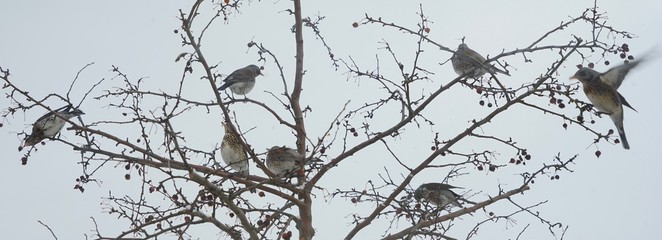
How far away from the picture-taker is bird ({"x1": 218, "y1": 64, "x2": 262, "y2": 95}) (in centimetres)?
919

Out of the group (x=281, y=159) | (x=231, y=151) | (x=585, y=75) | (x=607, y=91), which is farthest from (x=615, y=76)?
(x=231, y=151)

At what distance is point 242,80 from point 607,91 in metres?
4.35

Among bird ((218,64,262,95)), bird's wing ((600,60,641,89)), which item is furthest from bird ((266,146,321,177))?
bird's wing ((600,60,641,89))

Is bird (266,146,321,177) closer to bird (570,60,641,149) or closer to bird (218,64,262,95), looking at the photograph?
bird (218,64,262,95)

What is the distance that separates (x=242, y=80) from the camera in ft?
30.4

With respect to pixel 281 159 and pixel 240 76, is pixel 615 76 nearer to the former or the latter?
pixel 281 159

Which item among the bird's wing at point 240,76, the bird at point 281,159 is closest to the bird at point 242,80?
the bird's wing at point 240,76

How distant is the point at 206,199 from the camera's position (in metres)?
5.21

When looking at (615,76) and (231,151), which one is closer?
(615,76)

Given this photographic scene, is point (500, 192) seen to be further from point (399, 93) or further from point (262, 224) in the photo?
point (262, 224)

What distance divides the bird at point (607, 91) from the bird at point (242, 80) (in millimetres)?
4029

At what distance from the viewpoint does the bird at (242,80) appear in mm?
9189

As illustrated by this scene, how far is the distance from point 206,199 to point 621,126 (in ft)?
13.1

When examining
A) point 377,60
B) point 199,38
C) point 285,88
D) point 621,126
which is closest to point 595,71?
point 621,126
